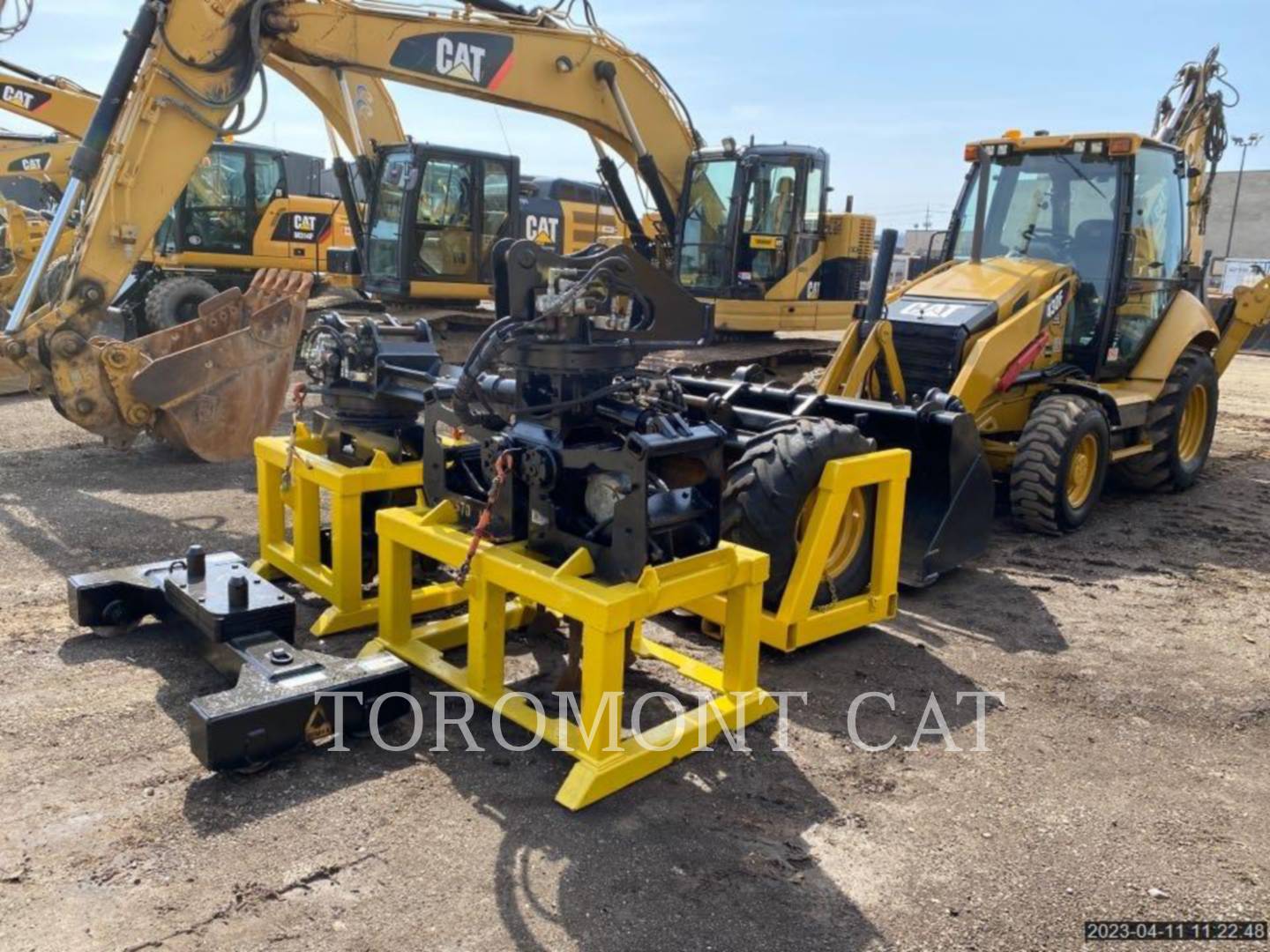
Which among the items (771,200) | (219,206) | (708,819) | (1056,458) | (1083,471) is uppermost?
(771,200)

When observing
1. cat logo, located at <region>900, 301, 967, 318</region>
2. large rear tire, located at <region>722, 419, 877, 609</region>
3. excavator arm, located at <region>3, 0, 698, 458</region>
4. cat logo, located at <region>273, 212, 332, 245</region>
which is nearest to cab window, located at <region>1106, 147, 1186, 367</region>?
cat logo, located at <region>900, 301, 967, 318</region>

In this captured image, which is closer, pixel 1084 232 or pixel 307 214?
pixel 1084 232

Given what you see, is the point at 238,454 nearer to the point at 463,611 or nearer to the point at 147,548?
the point at 147,548

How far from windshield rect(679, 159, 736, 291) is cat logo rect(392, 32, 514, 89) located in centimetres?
206

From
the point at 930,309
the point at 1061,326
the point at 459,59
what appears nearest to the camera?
the point at 930,309

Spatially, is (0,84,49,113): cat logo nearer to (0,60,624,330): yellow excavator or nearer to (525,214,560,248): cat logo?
(0,60,624,330): yellow excavator

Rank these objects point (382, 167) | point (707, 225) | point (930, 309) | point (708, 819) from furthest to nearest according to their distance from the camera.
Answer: point (382, 167) < point (707, 225) < point (930, 309) < point (708, 819)

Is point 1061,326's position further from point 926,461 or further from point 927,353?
point 926,461

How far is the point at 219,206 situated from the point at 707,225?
6.50m

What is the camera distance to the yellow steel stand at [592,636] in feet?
10.3

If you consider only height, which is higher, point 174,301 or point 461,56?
point 461,56

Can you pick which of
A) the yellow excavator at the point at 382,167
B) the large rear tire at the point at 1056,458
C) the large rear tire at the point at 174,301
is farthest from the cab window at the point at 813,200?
the large rear tire at the point at 174,301

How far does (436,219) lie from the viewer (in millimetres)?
10445

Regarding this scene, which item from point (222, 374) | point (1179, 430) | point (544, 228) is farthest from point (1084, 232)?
point (544, 228)
